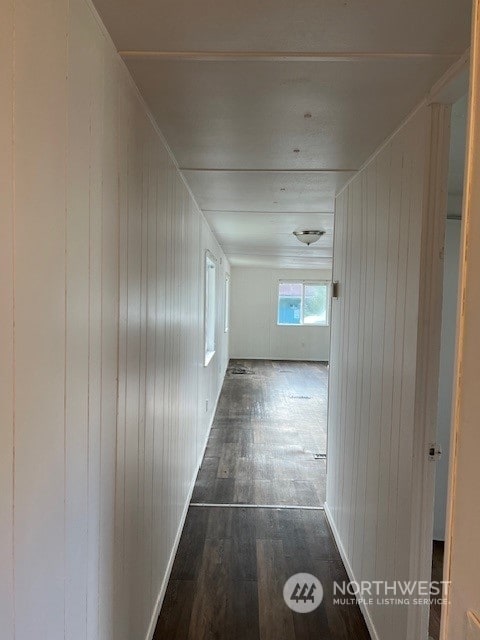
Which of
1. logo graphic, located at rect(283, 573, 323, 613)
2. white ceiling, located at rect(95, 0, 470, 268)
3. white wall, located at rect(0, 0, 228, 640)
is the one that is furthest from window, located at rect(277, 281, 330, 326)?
white wall, located at rect(0, 0, 228, 640)

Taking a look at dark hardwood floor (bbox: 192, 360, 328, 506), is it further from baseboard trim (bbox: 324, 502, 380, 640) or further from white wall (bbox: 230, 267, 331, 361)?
white wall (bbox: 230, 267, 331, 361)

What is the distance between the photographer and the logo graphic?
6.66 feet

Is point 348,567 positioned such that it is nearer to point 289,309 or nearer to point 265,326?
point 265,326

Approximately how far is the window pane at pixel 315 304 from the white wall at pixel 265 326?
21 centimetres

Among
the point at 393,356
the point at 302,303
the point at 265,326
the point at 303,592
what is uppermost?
the point at 302,303

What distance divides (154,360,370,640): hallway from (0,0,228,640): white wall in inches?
16.5

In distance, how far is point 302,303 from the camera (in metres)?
10.2

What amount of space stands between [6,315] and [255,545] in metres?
2.36

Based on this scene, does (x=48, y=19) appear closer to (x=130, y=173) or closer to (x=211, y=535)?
(x=130, y=173)

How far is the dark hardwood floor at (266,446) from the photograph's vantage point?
318 cm

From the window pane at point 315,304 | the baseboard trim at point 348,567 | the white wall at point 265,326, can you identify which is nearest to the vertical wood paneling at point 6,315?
the baseboard trim at point 348,567

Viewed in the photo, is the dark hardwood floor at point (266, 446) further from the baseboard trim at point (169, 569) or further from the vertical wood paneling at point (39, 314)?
the vertical wood paneling at point (39, 314)

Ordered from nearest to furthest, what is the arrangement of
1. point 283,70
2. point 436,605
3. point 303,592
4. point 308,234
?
point 283,70 < point 436,605 < point 303,592 < point 308,234

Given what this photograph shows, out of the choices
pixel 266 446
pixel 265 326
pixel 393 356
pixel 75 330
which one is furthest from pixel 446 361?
pixel 265 326
